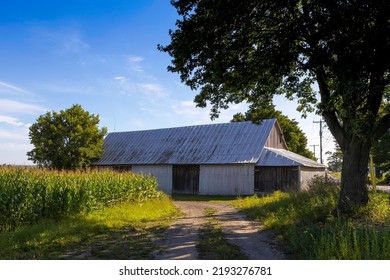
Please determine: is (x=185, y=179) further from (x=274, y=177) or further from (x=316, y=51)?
(x=316, y=51)

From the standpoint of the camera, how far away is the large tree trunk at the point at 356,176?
494 inches

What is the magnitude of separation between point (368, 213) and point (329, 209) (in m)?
1.37

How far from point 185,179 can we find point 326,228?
27.2 metres

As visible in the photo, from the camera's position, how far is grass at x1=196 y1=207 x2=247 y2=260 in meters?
8.04

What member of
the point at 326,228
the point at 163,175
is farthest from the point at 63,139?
the point at 326,228

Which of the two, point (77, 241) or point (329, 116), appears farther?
point (329, 116)

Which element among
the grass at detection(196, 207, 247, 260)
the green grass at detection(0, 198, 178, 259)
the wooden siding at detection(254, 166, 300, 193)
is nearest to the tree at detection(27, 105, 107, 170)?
the wooden siding at detection(254, 166, 300, 193)

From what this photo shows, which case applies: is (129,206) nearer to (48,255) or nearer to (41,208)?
(41,208)

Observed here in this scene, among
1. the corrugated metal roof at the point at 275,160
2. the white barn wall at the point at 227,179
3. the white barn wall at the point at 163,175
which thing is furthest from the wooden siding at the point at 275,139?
the white barn wall at the point at 163,175

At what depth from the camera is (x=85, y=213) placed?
568 inches

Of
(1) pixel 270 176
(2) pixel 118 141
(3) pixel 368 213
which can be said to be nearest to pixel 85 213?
(3) pixel 368 213

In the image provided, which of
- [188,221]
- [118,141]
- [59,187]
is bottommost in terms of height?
[188,221]

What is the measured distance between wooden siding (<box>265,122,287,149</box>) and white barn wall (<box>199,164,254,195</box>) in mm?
4329

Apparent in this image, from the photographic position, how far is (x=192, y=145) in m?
37.5
